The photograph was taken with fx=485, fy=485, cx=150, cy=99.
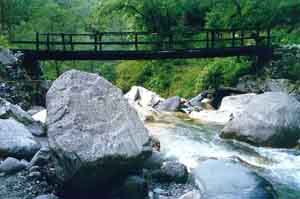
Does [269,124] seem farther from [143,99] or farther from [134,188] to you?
[143,99]

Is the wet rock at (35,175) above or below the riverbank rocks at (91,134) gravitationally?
below

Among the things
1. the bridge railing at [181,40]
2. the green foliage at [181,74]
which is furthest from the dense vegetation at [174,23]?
the bridge railing at [181,40]

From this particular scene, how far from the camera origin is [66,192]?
762 centimetres

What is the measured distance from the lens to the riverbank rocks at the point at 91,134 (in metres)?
7.24

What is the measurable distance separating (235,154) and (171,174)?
2924 millimetres

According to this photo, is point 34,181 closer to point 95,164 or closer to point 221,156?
point 95,164

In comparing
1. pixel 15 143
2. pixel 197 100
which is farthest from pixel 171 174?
pixel 197 100

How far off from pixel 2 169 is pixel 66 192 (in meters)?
1.68

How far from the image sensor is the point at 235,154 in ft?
36.2

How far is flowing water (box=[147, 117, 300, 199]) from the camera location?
9.13 metres

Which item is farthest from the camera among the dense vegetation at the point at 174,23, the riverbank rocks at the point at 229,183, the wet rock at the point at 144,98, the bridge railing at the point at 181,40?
the dense vegetation at the point at 174,23

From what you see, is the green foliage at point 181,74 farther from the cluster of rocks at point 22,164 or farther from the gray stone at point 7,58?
the cluster of rocks at point 22,164

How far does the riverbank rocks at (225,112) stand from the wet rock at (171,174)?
715cm

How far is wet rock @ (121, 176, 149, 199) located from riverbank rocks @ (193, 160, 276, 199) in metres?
Answer: 1.05
